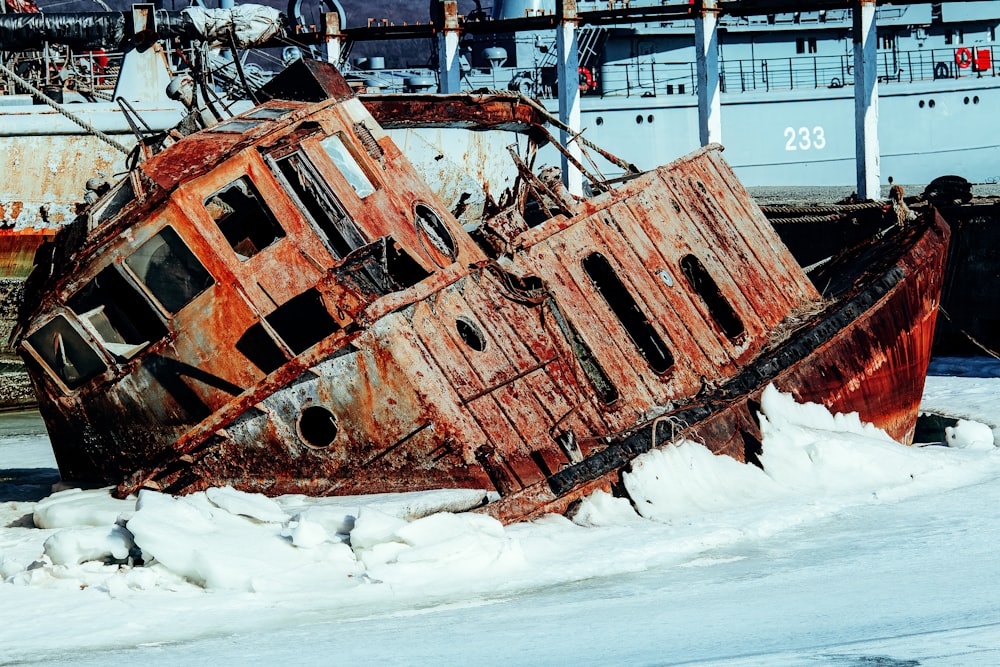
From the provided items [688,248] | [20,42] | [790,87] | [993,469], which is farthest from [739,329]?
[790,87]

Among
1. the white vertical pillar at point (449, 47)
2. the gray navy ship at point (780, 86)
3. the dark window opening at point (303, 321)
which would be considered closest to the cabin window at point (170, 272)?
the dark window opening at point (303, 321)

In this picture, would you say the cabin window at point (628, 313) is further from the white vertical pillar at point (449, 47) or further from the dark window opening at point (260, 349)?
the white vertical pillar at point (449, 47)

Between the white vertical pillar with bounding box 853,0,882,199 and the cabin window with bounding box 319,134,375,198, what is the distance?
9859 millimetres

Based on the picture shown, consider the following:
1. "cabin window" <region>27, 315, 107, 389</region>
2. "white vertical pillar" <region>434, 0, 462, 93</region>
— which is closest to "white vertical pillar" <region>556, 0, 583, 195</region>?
"white vertical pillar" <region>434, 0, 462, 93</region>

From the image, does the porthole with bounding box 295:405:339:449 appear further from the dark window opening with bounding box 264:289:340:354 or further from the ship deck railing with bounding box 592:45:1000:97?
the ship deck railing with bounding box 592:45:1000:97

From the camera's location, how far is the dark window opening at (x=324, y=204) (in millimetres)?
7695

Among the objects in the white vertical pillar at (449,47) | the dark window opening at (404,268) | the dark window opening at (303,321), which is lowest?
the dark window opening at (303,321)

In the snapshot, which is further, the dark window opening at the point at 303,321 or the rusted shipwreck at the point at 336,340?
the dark window opening at the point at 303,321

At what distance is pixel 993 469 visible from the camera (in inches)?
348

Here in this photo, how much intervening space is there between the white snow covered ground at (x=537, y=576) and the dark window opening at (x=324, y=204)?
1.70 metres

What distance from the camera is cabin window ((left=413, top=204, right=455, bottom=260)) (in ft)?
26.2

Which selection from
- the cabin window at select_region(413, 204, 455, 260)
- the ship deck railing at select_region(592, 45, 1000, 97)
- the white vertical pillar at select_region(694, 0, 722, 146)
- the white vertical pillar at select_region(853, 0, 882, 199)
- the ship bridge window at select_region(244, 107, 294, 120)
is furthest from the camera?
the ship deck railing at select_region(592, 45, 1000, 97)

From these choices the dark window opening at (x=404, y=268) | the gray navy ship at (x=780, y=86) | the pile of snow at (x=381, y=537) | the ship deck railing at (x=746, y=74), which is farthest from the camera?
the ship deck railing at (x=746, y=74)

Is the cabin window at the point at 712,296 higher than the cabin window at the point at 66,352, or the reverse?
the cabin window at the point at 66,352
